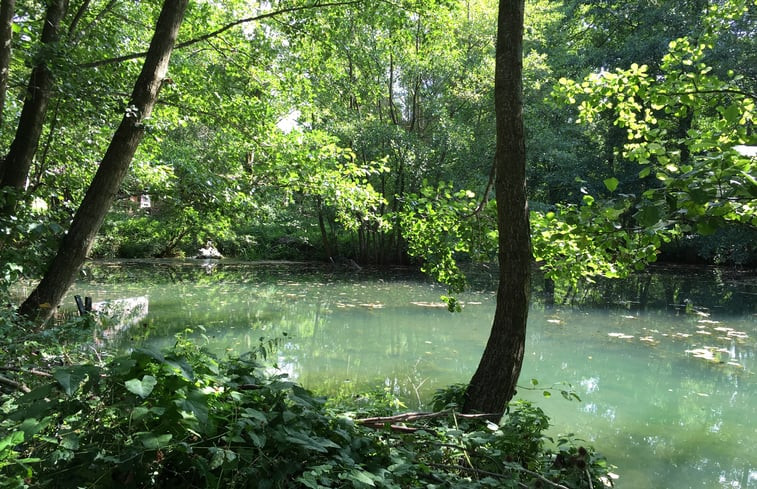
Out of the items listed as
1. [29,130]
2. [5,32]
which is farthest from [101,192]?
[5,32]

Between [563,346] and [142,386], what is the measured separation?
7499 millimetres

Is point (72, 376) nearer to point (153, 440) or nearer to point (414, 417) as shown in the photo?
point (153, 440)

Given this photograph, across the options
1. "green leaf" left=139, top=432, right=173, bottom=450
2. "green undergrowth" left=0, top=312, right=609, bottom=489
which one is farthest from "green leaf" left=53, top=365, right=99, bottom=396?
"green leaf" left=139, top=432, right=173, bottom=450

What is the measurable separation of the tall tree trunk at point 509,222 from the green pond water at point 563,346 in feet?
4.74

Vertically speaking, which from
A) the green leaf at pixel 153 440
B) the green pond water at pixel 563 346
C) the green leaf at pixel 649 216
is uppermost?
the green leaf at pixel 649 216

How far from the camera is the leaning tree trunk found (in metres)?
3.65

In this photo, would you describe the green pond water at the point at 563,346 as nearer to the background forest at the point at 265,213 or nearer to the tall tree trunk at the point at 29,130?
the background forest at the point at 265,213

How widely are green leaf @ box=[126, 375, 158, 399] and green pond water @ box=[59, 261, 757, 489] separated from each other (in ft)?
5.62

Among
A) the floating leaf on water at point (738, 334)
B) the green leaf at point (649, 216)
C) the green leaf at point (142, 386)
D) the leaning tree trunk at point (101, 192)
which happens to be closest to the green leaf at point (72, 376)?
the green leaf at point (142, 386)

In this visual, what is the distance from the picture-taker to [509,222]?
10.4 ft

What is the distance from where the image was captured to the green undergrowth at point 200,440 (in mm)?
1350

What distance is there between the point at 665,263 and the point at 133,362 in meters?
25.7

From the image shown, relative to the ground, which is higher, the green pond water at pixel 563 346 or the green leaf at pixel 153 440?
the green leaf at pixel 153 440

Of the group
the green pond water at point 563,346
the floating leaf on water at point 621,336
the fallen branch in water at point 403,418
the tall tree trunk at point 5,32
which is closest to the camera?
the fallen branch in water at point 403,418
